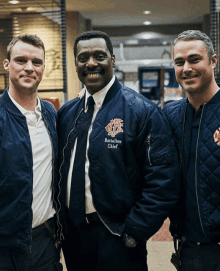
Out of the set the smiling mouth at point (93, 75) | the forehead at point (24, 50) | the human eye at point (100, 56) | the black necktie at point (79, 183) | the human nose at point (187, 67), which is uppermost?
the forehead at point (24, 50)

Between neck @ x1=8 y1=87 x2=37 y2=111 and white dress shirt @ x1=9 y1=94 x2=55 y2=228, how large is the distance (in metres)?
0.04

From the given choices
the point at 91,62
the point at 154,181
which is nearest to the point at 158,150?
the point at 154,181

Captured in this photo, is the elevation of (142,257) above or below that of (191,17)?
below

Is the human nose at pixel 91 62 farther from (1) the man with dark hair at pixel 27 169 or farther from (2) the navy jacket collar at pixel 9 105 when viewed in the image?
(2) the navy jacket collar at pixel 9 105

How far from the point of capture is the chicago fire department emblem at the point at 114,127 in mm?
1727

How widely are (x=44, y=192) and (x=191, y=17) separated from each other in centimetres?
641

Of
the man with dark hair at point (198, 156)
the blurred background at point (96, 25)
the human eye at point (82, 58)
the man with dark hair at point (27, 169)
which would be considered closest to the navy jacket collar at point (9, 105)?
the man with dark hair at point (27, 169)

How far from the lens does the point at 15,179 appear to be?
1.65 m

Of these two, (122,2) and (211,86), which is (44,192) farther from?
(122,2)

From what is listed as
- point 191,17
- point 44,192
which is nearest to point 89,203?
point 44,192

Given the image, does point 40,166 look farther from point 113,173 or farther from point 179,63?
point 179,63

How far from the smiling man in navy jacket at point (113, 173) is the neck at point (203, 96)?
0.18m

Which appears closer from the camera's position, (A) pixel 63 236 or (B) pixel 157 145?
(B) pixel 157 145

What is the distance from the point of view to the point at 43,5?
14.2 feet
